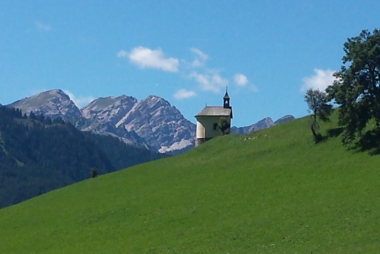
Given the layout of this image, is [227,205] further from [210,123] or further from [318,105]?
[210,123]

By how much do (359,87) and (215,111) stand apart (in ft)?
203

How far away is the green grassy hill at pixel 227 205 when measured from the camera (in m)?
49.2

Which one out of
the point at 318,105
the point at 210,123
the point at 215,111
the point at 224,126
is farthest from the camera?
the point at 215,111

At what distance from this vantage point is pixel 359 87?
247 feet

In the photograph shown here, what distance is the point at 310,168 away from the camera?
75062 millimetres

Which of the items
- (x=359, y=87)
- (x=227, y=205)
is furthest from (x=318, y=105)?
(x=227, y=205)

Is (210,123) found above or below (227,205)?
above

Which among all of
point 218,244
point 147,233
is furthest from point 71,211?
point 218,244

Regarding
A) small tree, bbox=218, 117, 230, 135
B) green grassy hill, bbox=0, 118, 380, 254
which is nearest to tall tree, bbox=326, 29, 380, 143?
green grassy hill, bbox=0, 118, 380, 254

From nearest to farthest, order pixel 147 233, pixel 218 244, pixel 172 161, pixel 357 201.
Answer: pixel 218 244 < pixel 357 201 < pixel 147 233 < pixel 172 161

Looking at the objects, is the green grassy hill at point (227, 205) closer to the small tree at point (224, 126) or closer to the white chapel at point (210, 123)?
the small tree at point (224, 126)

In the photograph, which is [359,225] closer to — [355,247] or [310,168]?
[355,247]

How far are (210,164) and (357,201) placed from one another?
38.5m

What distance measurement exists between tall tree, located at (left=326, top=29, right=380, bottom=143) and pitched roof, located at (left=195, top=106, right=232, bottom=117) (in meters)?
57.4
